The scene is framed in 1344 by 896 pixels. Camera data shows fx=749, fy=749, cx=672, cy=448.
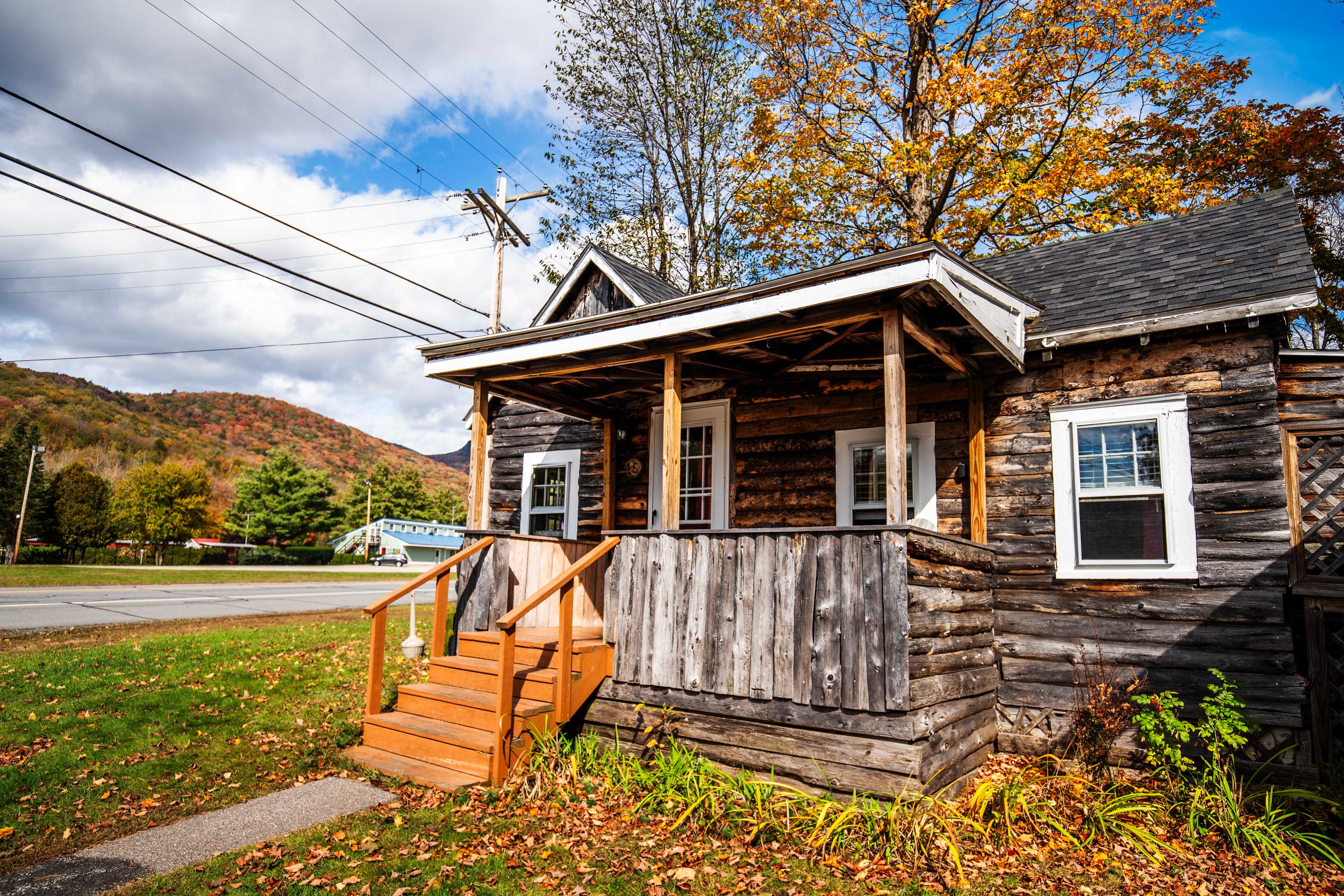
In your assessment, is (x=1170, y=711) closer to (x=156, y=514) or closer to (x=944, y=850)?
(x=944, y=850)

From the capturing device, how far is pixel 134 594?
18.8 m

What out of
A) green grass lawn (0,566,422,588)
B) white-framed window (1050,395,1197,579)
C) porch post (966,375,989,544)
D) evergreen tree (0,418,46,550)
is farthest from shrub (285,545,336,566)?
white-framed window (1050,395,1197,579)

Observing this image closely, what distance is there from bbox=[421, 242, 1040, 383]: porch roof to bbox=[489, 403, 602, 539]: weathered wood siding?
9.19 feet

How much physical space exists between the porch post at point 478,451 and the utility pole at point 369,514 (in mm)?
44747

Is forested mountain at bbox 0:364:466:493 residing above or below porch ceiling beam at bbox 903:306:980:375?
above

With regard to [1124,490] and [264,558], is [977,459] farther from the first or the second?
[264,558]

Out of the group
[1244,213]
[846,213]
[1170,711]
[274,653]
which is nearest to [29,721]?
[274,653]

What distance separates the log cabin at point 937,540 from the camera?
18.5 ft

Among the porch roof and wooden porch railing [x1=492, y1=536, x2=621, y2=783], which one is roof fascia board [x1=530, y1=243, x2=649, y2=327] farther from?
wooden porch railing [x1=492, y1=536, x2=621, y2=783]

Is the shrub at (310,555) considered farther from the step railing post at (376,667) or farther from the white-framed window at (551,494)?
the step railing post at (376,667)

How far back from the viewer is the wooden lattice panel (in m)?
5.97

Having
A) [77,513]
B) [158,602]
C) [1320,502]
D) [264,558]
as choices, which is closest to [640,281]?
[1320,502]

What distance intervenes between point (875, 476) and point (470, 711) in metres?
4.73

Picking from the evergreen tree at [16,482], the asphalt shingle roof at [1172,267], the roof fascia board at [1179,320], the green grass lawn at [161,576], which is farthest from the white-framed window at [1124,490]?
the evergreen tree at [16,482]
